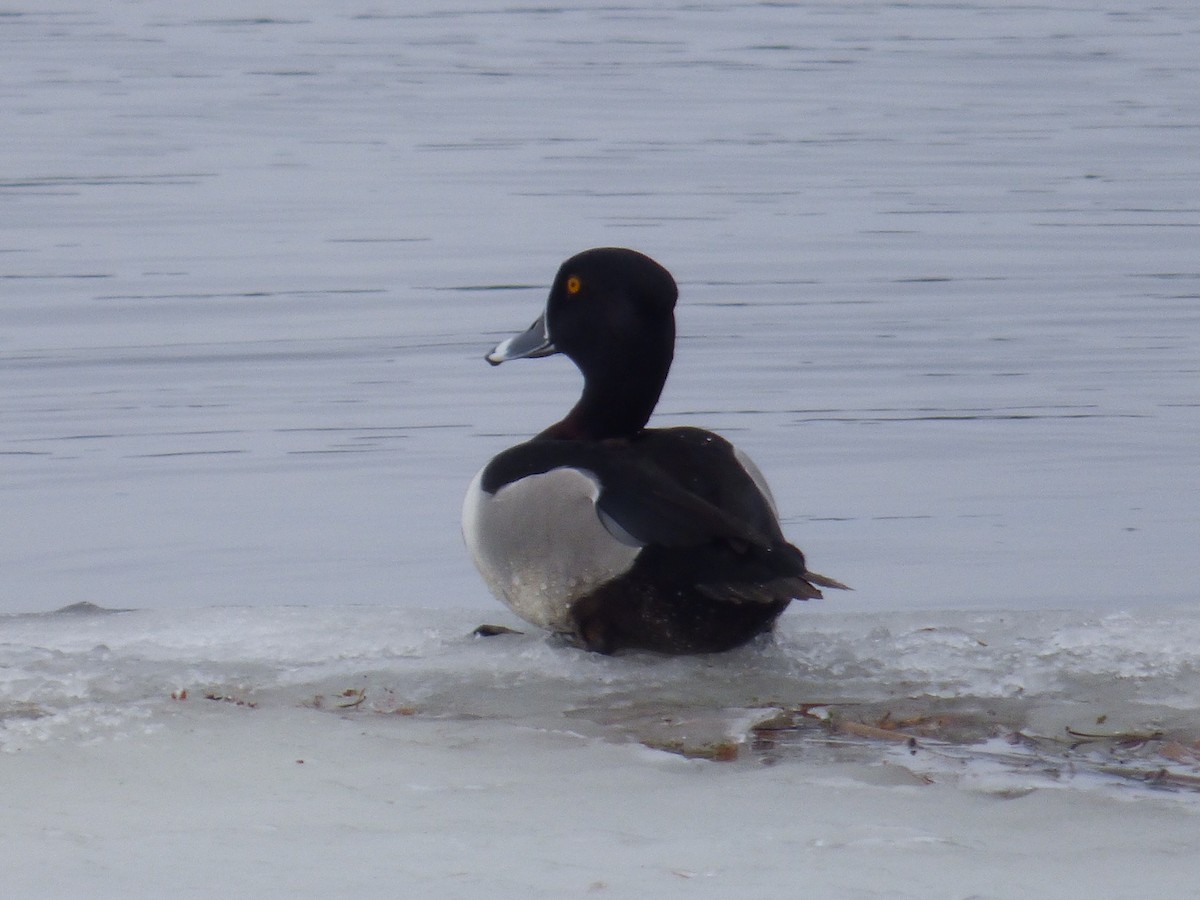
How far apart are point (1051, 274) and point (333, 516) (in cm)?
698

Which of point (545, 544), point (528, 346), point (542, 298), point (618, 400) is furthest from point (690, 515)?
point (542, 298)

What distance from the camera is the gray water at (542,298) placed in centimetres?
775

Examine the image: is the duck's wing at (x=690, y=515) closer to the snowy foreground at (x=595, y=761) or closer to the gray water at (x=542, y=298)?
the snowy foreground at (x=595, y=761)

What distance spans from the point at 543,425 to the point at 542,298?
362cm

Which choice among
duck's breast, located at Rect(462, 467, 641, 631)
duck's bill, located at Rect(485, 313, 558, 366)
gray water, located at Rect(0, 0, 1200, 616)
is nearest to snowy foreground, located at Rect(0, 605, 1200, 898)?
duck's breast, located at Rect(462, 467, 641, 631)

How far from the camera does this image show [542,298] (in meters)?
13.3

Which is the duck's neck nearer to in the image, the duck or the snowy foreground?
the duck

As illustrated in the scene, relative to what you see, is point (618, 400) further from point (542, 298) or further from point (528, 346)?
point (542, 298)

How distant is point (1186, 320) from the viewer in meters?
12.2

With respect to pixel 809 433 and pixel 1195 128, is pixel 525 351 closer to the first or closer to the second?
pixel 809 433

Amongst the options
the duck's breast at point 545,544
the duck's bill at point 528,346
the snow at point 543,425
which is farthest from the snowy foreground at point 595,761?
the duck's bill at point 528,346

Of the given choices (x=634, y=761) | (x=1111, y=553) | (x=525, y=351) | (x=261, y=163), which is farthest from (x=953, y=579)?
(x=261, y=163)

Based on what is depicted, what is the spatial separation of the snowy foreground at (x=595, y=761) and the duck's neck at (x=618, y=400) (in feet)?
2.04

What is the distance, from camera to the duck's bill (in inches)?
228
